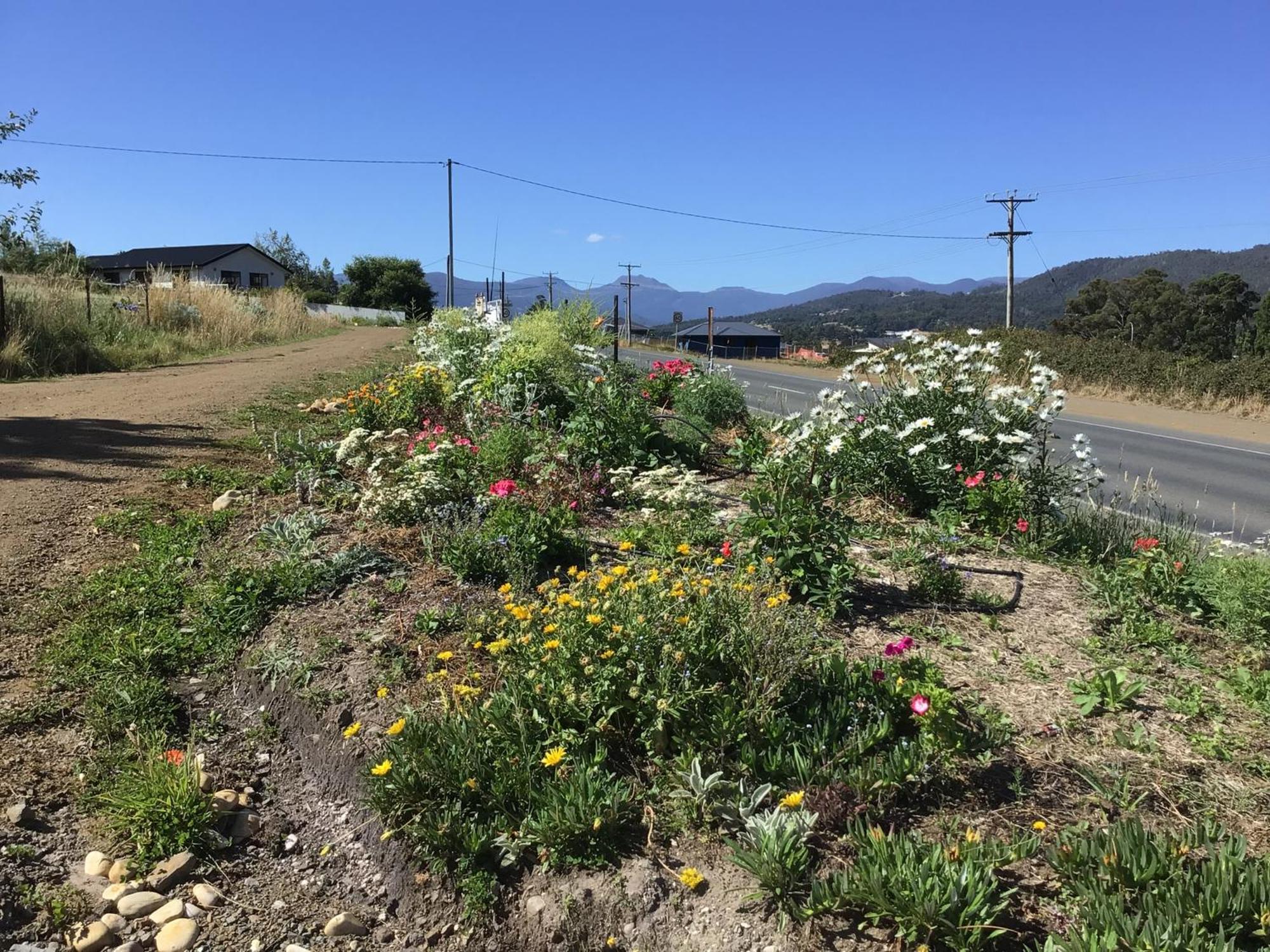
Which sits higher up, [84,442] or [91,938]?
[84,442]

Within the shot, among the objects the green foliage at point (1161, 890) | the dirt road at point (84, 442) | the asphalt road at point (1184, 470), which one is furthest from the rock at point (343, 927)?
Answer: the asphalt road at point (1184, 470)

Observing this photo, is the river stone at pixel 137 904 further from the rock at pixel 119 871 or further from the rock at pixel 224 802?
the rock at pixel 224 802

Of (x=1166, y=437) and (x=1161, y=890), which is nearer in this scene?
(x=1161, y=890)

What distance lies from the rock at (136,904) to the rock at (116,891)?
13 mm

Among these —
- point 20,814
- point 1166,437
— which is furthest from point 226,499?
point 1166,437

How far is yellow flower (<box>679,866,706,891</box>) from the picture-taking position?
2379 millimetres

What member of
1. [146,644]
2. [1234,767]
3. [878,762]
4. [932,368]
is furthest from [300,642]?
[932,368]

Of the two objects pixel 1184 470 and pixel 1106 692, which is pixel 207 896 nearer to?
pixel 1106 692

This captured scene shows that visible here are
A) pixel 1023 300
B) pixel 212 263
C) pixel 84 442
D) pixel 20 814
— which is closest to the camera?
pixel 20 814

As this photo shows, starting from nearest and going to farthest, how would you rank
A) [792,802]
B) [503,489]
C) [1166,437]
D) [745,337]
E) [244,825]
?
1. [792,802]
2. [244,825]
3. [503,489]
4. [1166,437]
5. [745,337]

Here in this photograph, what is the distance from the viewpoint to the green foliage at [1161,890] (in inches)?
76.6

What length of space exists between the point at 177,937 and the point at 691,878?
55.6 inches

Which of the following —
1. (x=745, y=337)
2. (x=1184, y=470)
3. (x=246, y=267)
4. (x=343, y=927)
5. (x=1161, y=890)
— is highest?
(x=246, y=267)

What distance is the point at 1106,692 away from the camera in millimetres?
3232
